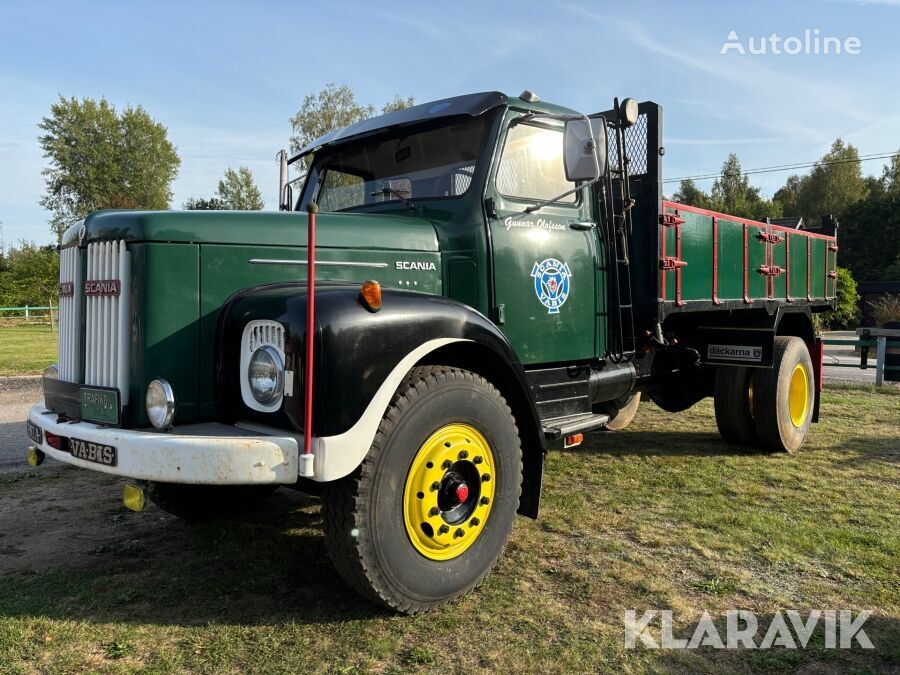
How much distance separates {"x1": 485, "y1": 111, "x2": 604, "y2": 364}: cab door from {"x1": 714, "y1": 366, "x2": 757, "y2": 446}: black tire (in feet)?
7.99

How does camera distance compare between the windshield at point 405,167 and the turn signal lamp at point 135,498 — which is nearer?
the turn signal lamp at point 135,498

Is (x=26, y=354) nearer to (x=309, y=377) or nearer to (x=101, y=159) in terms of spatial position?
(x=309, y=377)

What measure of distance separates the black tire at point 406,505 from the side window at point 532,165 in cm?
132

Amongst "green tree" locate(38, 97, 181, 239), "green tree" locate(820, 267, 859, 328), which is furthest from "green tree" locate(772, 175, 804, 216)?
"green tree" locate(38, 97, 181, 239)

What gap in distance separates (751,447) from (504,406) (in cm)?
414

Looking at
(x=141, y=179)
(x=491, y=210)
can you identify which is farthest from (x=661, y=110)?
(x=141, y=179)

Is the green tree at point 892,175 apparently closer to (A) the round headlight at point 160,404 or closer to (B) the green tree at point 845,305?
(B) the green tree at point 845,305

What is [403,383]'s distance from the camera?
296cm

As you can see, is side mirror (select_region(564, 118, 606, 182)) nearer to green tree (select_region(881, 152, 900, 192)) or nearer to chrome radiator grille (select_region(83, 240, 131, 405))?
chrome radiator grille (select_region(83, 240, 131, 405))

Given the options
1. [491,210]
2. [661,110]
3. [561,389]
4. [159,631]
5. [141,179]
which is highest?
[141,179]

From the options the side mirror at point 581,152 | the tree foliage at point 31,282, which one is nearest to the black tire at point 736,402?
the side mirror at point 581,152

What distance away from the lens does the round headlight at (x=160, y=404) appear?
2.75 m

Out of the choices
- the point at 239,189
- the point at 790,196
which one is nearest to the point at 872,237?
the point at 790,196

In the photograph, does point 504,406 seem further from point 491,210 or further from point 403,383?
point 491,210
